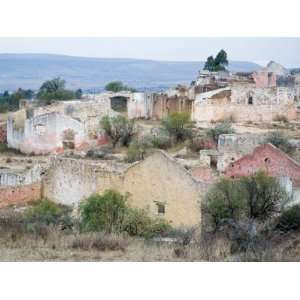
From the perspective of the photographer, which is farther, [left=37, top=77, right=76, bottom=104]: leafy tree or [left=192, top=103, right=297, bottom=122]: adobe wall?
[left=37, top=77, right=76, bottom=104]: leafy tree

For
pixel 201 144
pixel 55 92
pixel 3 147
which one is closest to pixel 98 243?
pixel 201 144

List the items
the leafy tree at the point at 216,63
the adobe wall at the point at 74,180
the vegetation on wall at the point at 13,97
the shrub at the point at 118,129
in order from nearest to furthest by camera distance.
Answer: the adobe wall at the point at 74,180, the shrub at the point at 118,129, the vegetation on wall at the point at 13,97, the leafy tree at the point at 216,63

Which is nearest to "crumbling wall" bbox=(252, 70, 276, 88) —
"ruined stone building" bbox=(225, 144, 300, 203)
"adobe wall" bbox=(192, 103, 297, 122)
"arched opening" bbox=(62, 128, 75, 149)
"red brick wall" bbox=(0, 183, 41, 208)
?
"adobe wall" bbox=(192, 103, 297, 122)

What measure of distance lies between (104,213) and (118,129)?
34.8 feet

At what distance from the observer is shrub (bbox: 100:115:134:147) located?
21.8 meters

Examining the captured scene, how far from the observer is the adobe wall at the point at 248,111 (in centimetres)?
2602

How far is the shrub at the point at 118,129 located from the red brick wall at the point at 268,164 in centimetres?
640

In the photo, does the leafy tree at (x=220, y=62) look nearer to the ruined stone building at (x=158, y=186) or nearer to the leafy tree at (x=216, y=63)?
the leafy tree at (x=216, y=63)

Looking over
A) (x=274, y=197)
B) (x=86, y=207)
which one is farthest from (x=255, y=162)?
(x=86, y=207)

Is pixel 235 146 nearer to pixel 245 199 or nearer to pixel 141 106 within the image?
pixel 245 199

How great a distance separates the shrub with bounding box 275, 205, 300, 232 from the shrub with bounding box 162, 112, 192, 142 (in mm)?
9095

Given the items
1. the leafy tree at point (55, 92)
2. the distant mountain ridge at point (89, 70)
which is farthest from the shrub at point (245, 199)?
the leafy tree at point (55, 92)

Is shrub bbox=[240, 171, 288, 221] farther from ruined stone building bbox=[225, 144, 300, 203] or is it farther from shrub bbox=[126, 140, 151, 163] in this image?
shrub bbox=[126, 140, 151, 163]

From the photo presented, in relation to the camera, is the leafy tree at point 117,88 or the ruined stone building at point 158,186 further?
the leafy tree at point 117,88
